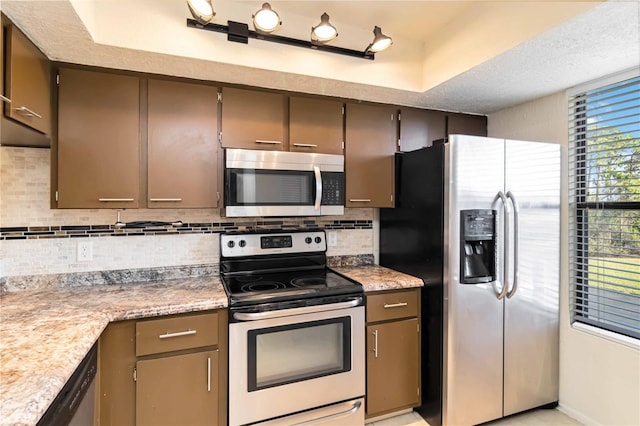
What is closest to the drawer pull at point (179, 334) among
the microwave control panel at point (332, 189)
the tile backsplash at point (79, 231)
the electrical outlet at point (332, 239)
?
the tile backsplash at point (79, 231)

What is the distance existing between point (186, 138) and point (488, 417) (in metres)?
2.55

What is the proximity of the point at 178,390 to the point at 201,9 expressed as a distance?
1.85 meters

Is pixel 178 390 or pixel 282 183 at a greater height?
pixel 282 183

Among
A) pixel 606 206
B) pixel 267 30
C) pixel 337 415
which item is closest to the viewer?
pixel 267 30

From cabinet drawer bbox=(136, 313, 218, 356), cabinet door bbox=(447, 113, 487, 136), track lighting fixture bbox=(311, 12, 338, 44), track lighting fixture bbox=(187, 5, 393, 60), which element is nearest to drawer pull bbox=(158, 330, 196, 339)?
cabinet drawer bbox=(136, 313, 218, 356)

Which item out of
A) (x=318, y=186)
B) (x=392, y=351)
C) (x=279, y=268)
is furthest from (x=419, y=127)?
(x=392, y=351)

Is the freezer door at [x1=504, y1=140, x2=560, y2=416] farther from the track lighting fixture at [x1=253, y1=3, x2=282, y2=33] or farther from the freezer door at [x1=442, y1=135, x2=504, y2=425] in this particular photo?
the track lighting fixture at [x1=253, y1=3, x2=282, y2=33]

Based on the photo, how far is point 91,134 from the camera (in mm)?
1777

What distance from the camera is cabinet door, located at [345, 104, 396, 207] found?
2.33 m

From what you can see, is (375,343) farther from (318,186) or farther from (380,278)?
(318,186)

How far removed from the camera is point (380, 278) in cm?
216

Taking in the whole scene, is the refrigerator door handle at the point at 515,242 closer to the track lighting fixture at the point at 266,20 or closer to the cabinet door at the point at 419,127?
the cabinet door at the point at 419,127

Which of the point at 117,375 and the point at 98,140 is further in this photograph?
the point at 98,140

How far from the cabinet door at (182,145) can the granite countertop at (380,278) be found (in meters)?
1.04
